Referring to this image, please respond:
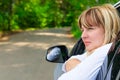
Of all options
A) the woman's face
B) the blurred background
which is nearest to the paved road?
the blurred background

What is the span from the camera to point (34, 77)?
31.9 feet

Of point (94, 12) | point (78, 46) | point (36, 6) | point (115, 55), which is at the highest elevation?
point (94, 12)

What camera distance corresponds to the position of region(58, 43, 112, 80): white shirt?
7.32 ft

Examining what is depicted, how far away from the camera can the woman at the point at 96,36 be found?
2.24 meters

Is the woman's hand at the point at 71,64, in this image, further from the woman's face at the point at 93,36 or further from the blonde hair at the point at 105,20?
the blonde hair at the point at 105,20

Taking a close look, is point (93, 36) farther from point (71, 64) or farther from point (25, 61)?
point (25, 61)

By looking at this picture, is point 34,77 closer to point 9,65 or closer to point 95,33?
point 9,65

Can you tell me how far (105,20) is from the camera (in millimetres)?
2379

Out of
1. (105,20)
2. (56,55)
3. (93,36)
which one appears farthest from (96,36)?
(56,55)

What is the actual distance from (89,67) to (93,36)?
0.94 ft

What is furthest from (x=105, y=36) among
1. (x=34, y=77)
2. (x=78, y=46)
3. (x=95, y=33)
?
(x=34, y=77)

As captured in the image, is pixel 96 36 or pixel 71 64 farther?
pixel 71 64

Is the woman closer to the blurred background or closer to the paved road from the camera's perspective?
the paved road

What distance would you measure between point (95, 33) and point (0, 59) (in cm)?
1028
